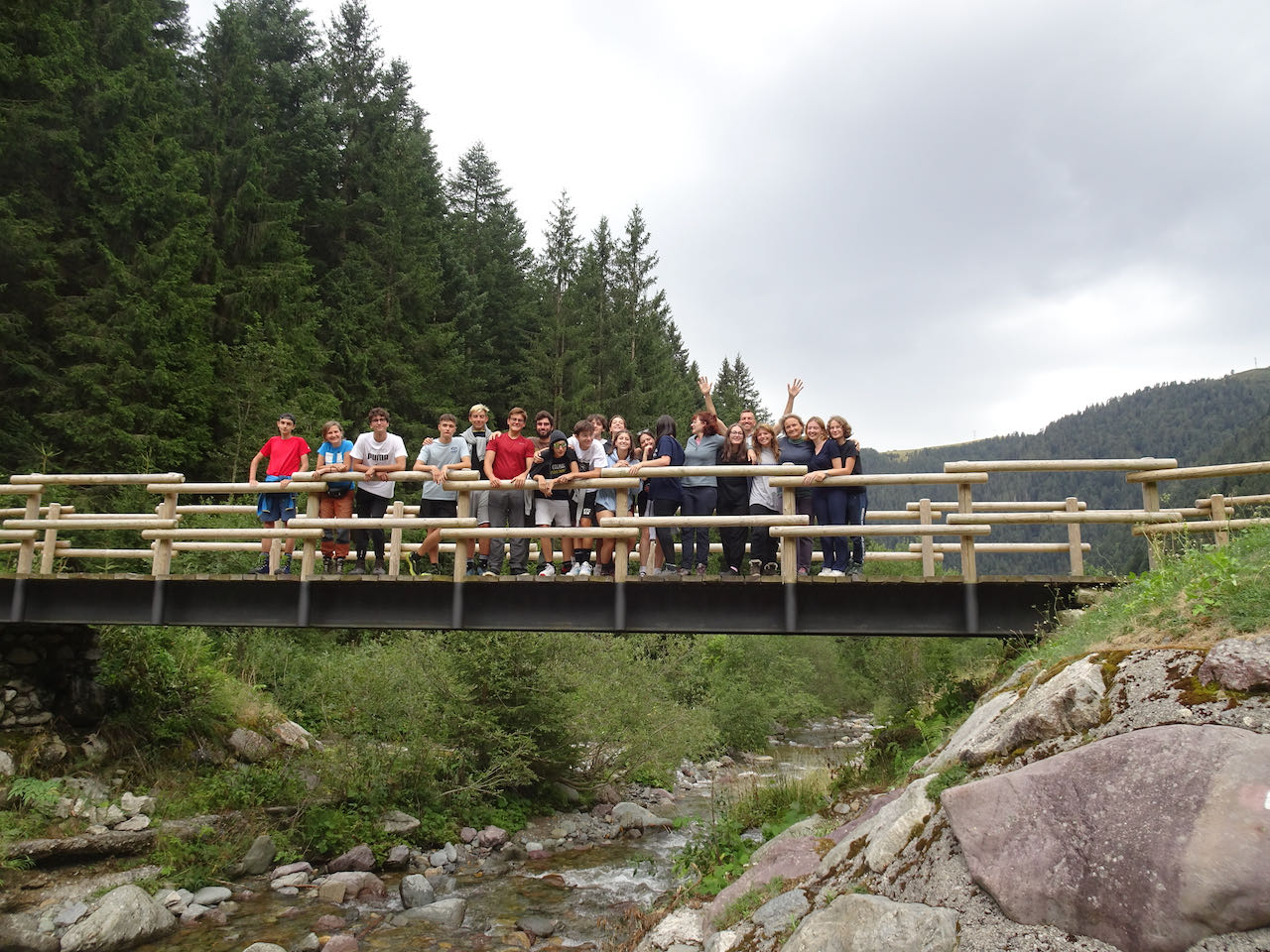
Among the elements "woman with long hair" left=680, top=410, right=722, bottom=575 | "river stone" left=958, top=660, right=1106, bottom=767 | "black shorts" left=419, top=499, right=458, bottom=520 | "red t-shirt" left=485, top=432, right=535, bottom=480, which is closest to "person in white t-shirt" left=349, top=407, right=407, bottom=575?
"black shorts" left=419, top=499, right=458, bottom=520

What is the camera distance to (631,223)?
46.7 m

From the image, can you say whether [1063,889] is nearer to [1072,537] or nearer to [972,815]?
[972,815]

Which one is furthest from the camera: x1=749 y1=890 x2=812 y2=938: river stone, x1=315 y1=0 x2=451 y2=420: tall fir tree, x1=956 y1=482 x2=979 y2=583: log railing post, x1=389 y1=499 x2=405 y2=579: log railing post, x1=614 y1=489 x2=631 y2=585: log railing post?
x1=315 y1=0 x2=451 y2=420: tall fir tree

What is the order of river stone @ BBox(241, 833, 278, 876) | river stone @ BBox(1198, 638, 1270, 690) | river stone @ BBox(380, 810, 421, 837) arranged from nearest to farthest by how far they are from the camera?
1. river stone @ BBox(1198, 638, 1270, 690)
2. river stone @ BBox(241, 833, 278, 876)
3. river stone @ BBox(380, 810, 421, 837)

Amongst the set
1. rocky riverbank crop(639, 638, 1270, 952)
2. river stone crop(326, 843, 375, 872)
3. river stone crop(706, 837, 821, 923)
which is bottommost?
river stone crop(326, 843, 375, 872)

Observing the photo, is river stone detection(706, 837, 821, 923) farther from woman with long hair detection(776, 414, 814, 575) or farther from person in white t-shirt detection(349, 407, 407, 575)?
person in white t-shirt detection(349, 407, 407, 575)

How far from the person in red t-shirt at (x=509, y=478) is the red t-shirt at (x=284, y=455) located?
2638 millimetres

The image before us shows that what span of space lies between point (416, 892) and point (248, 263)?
23991 millimetres

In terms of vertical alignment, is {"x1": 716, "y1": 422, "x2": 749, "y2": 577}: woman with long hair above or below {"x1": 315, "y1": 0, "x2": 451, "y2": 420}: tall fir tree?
below

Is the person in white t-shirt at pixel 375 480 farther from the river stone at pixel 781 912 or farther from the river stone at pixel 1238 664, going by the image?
the river stone at pixel 1238 664

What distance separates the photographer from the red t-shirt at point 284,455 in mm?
11086

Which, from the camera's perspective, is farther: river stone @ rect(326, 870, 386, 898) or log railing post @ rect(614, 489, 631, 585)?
river stone @ rect(326, 870, 386, 898)

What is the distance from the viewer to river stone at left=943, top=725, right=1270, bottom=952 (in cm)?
422

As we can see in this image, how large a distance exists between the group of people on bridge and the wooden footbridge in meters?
0.24
